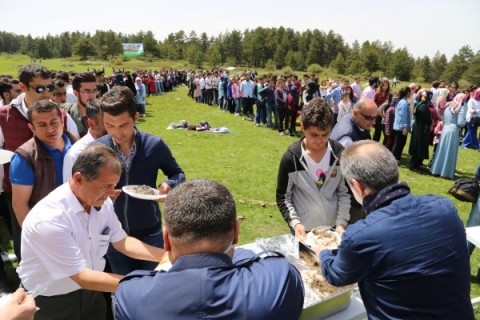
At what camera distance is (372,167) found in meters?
1.90

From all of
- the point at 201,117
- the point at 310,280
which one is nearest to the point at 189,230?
the point at 310,280

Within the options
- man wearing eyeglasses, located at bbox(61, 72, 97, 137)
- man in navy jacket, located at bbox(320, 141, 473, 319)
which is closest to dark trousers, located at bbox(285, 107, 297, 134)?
man wearing eyeglasses, located at bbox(61, 72, 97, 137)

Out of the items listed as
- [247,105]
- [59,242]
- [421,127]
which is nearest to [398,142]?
[421,127]

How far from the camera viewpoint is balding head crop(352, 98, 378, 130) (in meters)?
3.99

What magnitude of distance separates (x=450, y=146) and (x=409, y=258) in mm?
8549

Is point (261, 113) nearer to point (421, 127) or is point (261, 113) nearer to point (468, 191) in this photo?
point (421, 127)

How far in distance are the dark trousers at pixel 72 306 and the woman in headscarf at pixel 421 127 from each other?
344 inches

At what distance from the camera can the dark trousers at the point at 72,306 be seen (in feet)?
7.29

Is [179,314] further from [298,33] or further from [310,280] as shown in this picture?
[298,33]

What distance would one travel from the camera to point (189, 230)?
1.30m

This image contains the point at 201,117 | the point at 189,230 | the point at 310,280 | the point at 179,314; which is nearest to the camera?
the point at 179,314

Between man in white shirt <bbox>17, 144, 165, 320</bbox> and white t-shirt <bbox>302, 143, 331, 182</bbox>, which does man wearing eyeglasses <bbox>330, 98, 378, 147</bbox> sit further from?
man in white shirt <bbox>17, 144, 165, 320</bbox>

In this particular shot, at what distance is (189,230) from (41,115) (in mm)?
2431

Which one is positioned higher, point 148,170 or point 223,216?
point 223,216
